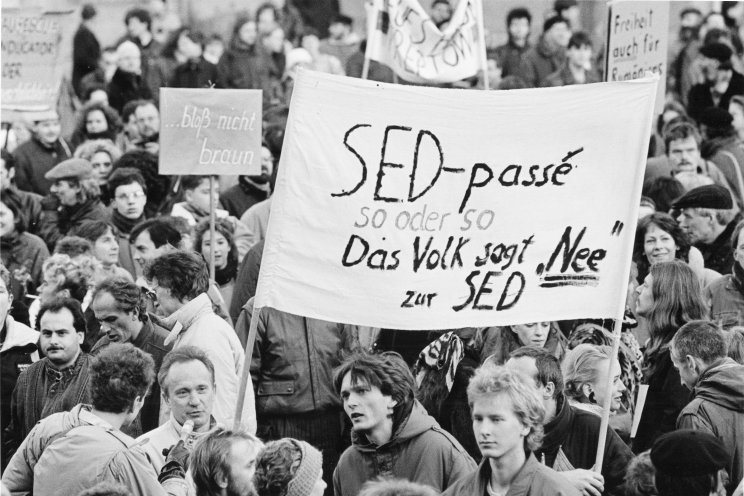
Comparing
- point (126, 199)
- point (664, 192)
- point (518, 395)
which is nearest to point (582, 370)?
point (518, 395)

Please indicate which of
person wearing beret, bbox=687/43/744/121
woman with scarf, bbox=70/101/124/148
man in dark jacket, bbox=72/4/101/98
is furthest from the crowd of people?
man in dark jacket, bbox=72/4/101/98

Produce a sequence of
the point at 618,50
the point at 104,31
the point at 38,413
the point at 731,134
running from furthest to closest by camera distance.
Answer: the point at 104,31
the point at 731,134
the point at 618,50
the point at 38,413

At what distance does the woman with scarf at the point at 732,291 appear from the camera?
926 centimetres

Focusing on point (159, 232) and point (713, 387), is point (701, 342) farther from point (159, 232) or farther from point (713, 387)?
point (159, 232)

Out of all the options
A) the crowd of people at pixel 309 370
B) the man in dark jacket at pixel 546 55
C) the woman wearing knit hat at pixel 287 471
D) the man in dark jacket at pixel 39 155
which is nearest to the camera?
the woman wearing knit hat at pixel 287 471

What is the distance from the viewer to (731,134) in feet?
47.3

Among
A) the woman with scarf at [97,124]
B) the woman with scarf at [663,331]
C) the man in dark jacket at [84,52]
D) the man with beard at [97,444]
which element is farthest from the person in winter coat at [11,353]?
the man in dark jacket at [84,52]

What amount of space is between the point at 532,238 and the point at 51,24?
8892 millimetres

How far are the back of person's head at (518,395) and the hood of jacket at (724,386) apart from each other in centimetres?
138

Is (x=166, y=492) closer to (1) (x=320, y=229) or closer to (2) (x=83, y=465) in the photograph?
(2) (x=83, y=465)

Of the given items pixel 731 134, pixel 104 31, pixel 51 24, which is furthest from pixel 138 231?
pixel 104 31

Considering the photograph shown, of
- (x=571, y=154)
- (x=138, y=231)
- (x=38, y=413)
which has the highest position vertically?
(x=571, y=154)

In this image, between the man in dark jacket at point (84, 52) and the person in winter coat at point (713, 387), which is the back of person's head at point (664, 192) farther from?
the man in dark jacket at point (84, 52)

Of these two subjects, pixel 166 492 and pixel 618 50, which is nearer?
pixel 166 492
